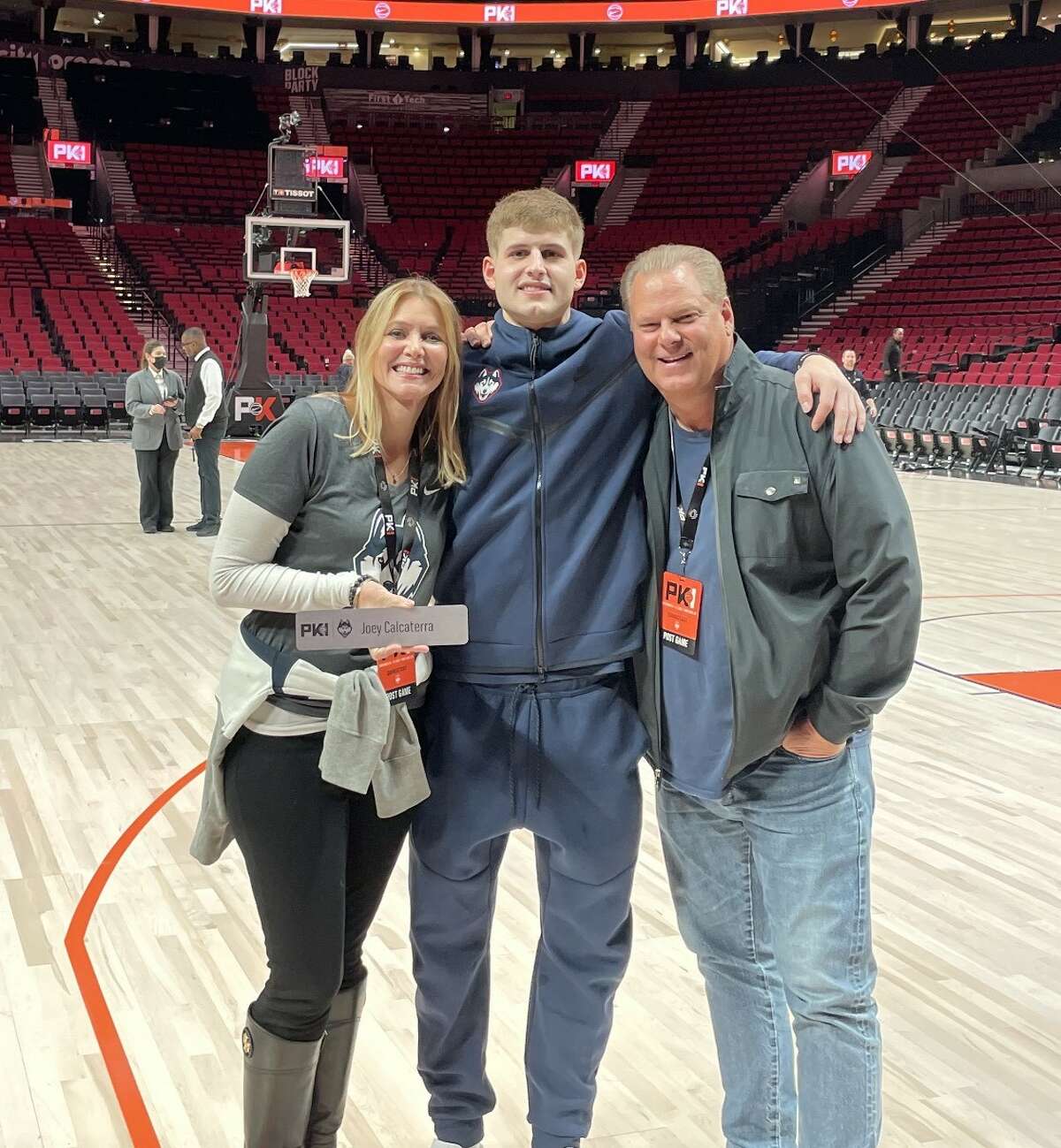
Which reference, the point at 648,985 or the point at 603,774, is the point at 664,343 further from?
the point at 648,985

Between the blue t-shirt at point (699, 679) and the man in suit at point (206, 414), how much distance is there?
7.18 m

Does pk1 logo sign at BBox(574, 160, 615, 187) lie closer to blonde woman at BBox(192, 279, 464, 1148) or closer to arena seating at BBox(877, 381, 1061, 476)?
arena seating at BBox(877, 381, 1061, 476)

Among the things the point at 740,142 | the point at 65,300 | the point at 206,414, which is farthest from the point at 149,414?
the point at 740,142

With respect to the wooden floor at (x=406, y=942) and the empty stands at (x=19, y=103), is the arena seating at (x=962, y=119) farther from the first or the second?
the wooden floor at (x=406, y=942)

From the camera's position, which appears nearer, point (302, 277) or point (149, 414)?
point (149, 414)

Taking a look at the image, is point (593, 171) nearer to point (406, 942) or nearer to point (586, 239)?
point (586, 239)

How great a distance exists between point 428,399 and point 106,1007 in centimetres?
152

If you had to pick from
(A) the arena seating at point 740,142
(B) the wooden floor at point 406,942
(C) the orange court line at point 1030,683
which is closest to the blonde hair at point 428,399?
(B) the wooden floor at point 406,942

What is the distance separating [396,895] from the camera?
3.32 metres

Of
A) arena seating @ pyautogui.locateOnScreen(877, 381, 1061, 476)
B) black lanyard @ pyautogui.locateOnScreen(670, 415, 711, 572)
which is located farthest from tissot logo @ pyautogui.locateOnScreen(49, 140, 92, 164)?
black lanyard @ pyautogui.locateOnScreen(670, 415, 711, 572)

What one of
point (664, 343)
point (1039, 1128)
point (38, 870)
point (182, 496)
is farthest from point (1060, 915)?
point (182, 496)

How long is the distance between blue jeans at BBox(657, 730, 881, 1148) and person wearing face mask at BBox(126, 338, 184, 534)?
7342 mm

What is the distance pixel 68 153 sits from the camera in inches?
955

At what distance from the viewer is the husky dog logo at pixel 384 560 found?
76.2 inches
